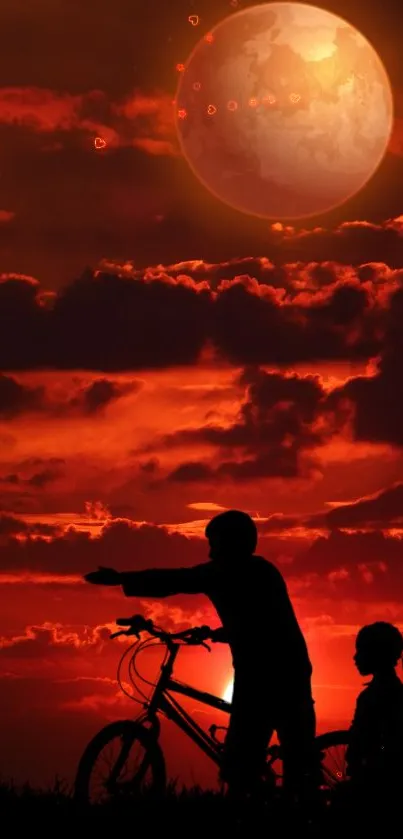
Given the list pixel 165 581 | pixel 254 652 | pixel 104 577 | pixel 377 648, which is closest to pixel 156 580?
pixel 165 581

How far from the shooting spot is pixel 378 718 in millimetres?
12359

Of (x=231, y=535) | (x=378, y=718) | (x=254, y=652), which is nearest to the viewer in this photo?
(x=231, y=535)

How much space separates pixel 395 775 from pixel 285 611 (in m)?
1.57

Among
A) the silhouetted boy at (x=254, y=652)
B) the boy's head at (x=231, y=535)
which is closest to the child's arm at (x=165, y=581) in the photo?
the silhouetted boy at (x=254, y=652)

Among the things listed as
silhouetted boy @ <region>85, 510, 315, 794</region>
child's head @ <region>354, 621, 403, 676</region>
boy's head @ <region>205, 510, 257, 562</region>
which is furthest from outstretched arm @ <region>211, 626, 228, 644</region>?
child's head @ <region>354, 621, 403, 676</region>

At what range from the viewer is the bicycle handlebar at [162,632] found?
1238cm

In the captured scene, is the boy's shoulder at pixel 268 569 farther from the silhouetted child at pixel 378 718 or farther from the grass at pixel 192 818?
the grass at pixel 192 818

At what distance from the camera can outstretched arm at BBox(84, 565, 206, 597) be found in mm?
12375

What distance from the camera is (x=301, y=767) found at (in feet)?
40.6

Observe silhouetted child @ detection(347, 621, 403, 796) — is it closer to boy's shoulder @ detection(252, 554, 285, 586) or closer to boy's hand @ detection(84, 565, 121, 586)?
boy's shoulder @ detection(252, 554, 285, 586)

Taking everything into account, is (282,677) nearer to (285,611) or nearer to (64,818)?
(285,611)

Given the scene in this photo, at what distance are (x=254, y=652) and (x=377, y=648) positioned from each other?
102cm

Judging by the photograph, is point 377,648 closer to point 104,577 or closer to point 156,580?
point 156,580

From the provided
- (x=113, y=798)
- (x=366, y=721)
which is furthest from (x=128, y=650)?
(x=366, y=721)
